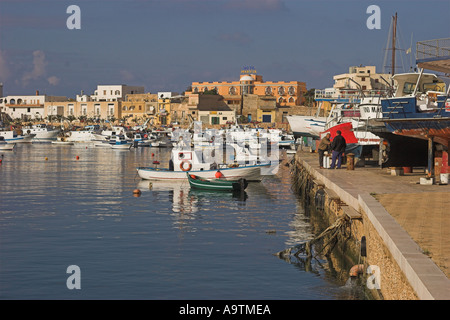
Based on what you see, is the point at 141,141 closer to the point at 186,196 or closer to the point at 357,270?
the point at 186,196

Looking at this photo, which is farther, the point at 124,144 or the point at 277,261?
the point at 124,144

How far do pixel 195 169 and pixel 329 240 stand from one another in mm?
23279

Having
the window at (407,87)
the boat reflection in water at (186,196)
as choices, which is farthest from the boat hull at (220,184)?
the window at (407,87)

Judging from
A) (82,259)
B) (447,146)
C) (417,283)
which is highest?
(447,146)

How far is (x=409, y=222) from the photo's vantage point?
15.0 m

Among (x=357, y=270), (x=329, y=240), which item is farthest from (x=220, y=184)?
(x=357, y=270)

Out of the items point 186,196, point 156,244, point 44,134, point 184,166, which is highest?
point 44,134

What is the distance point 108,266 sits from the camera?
63.7 feet

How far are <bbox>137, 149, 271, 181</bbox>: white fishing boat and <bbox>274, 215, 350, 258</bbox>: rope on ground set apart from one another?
18.8m

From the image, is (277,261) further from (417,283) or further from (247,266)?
(417,283)

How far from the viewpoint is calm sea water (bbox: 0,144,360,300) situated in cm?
1691
